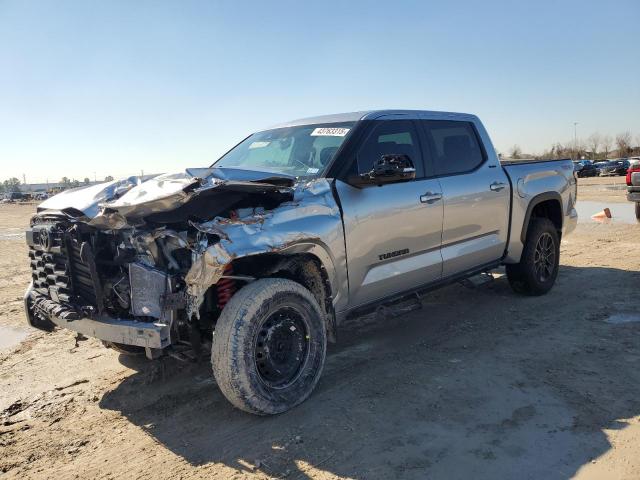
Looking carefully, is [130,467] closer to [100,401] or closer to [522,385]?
[100,401]

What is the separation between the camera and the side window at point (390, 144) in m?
4.34

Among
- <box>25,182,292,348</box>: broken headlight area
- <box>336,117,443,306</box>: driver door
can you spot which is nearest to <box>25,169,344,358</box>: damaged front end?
<box>25,182,292,348</box>: broken headlight area

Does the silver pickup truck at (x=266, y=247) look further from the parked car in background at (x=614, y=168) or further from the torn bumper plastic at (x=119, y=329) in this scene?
the parked car in background at (x=614, y=168)

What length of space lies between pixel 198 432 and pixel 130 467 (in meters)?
0.48

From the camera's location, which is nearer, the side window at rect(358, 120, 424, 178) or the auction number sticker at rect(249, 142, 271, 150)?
the side window at rect(358, 120, 424, 178)

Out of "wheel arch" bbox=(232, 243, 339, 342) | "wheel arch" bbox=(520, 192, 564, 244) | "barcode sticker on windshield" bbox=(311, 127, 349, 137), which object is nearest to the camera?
"wheel arch" bbox=(232, 243, 339, 342)

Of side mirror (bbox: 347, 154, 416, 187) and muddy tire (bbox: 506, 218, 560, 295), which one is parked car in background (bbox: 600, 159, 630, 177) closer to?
muddy tire (bbox: 506, 218, 560, 295)

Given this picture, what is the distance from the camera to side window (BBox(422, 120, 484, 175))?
16.4 ft

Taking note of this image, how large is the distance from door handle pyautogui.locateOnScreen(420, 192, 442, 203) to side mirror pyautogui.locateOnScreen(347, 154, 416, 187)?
0.52m

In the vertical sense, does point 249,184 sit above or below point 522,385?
above

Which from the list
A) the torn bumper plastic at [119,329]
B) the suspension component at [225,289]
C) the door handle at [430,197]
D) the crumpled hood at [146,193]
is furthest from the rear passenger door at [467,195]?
the torn bumper plastic at [119,329]

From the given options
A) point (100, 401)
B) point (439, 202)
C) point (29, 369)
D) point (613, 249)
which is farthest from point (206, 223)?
point (613, 249)

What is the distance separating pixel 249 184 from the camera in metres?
3.38

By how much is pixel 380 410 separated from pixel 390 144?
89.6 inches
